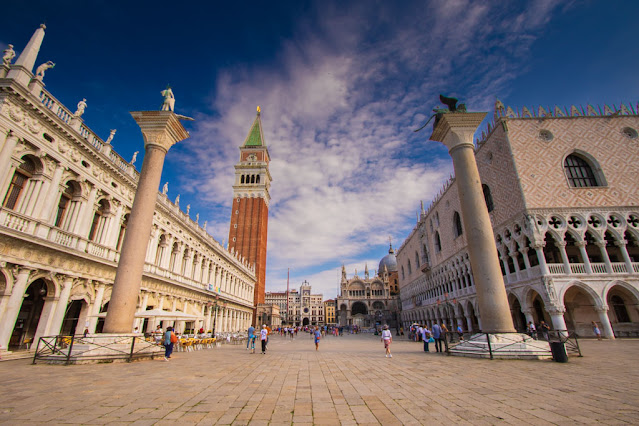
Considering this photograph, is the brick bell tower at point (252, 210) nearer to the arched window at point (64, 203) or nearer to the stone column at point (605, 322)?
the arched window at point (64, 203)

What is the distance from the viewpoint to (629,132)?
25859mm

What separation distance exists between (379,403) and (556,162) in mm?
28823

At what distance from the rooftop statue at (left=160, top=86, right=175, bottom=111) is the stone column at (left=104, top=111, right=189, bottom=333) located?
90cm

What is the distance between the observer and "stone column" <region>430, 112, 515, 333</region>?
1173 centimetres

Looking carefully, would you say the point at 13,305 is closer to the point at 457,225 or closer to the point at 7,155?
the point at 7,155

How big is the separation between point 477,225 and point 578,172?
68.2 ft

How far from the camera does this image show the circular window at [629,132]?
25672 mm


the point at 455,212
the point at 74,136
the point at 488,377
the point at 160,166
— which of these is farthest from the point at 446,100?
the point at 455,212

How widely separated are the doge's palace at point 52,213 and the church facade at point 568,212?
90.1 feet

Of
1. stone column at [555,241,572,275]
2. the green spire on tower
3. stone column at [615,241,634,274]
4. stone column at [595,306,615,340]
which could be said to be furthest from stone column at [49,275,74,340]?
the green spire on tower

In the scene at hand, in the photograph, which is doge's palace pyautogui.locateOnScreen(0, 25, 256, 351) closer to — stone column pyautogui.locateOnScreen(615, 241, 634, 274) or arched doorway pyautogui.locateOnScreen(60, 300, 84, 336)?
arched doorway pyautogui.locateOnScreen(60, 300, 84, 336)

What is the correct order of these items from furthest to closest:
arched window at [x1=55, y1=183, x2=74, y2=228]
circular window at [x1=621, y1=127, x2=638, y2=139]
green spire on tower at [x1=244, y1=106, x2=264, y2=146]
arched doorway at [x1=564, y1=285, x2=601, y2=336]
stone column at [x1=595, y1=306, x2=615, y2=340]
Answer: green spire on tower at [x1=244, y1=106, x2=264, y2=146]
circular window at [x1=621, y1=127, x2=638, y2=139]
arched doorway at [x1=564, y1=285, x2=601, y2=336]
stone column at [x1=595, y1=306, x2=615, y2=340]
arched window at [x1=55, y1=183, x2=74, y2=228]

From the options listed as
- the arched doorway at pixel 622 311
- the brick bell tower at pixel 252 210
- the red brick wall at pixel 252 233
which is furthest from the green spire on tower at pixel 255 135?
the arched doorway at pixel 622 311

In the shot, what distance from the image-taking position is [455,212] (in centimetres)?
3550
